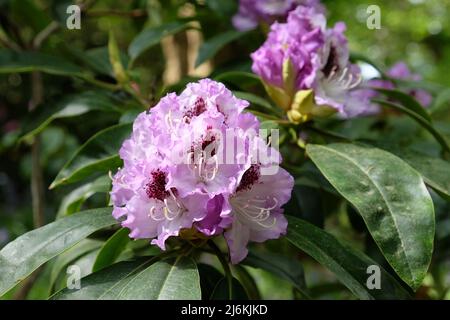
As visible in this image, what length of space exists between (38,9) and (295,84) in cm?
83

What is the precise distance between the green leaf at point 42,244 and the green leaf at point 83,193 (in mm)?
→ 128

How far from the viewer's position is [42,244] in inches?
34.2

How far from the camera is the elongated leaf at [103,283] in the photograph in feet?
2.64

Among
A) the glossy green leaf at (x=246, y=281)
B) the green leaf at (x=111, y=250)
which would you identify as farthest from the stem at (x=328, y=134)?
the green leaf at (x=111, y=250)

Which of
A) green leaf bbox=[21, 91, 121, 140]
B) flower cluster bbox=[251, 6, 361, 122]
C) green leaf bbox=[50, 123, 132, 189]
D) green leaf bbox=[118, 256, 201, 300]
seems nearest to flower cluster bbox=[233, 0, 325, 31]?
flower cluster bbox=[251, 6, 361, 122]

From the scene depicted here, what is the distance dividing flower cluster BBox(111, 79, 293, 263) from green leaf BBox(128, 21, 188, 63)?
600mm

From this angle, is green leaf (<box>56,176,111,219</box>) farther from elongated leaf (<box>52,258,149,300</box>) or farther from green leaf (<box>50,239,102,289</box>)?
elongated leaf (<box>52,258,149,300</box>)

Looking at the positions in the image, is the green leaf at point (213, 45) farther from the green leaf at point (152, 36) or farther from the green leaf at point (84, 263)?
the green leaf at point (84, 263)

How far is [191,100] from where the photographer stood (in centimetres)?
85

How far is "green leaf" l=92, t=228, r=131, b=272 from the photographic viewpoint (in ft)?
3.20

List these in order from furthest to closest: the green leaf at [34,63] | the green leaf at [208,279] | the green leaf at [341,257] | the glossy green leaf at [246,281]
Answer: the green leaf at [34,63] → the glossy green leaf at [246,281] → the green leaf at [208,279] → the green leaf at [341,257]

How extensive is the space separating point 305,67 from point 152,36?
0.49m

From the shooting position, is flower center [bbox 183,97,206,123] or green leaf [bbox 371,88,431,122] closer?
flower center [bbox 183,97,206,123]

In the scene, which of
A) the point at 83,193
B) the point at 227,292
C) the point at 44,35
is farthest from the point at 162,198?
the point at 44,35
